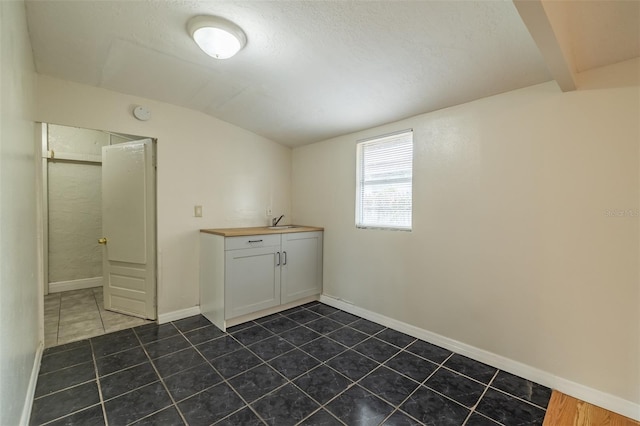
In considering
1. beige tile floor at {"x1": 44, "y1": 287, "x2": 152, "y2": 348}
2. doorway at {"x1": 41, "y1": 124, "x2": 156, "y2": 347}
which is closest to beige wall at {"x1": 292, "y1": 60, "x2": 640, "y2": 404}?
beige tile floor at {"x1": 44, "y1": 287, "x2": 152, "y2": 348}

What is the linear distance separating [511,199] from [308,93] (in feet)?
6.23

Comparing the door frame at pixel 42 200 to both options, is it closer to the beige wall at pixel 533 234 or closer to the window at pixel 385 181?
the window at pixel 385 181

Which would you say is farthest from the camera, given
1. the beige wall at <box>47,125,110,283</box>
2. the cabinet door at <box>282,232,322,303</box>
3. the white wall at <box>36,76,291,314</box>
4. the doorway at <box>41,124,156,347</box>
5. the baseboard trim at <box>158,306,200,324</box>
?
the beige wall at <box>47,125,110,283</box>

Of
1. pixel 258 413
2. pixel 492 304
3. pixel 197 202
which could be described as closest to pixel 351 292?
pixel 492 304

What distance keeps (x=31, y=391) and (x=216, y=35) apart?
2511mm

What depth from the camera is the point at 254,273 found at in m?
2.96

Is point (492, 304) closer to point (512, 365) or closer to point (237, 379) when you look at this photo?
point (512, 365)

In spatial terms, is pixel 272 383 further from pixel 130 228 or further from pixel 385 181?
pixel 130 228

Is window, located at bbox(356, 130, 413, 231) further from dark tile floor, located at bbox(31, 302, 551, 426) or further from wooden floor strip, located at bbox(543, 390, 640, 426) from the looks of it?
wooden floor strip, located at bbox(543, 390, 640, 426)

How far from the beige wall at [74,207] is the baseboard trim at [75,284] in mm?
49

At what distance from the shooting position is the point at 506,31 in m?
1.56

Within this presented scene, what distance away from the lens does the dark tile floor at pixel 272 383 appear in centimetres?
162

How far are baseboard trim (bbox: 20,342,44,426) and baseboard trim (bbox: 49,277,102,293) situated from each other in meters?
2.11

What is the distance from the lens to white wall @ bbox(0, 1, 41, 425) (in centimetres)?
108
